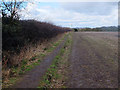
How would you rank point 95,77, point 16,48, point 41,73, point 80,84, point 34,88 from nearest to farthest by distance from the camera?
point 34,88, point 80,84, point 95,77, point 41,73, point 16,48

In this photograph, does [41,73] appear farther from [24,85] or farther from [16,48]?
[16,48]

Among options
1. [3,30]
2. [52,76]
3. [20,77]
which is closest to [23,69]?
[20,77]

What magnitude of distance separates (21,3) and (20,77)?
6.76 meters

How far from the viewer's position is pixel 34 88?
5.54 m

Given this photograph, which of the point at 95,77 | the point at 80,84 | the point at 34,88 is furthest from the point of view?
the point at 95,77

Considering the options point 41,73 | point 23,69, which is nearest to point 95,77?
point 41,73

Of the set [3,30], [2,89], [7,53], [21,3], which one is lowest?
[2,89]

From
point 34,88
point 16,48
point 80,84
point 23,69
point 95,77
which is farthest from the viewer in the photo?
point 16,48

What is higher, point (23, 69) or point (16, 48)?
point (16, 48)

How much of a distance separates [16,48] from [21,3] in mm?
3997

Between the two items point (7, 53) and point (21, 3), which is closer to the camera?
point (7, 53)

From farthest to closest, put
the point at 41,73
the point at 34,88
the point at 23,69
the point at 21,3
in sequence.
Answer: the point at 21,3 → the point at 23,69 → the point at 41,73 → the point at 34,88

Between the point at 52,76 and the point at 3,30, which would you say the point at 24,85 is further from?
Answer: the point at 3,30

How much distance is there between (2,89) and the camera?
219 inches
